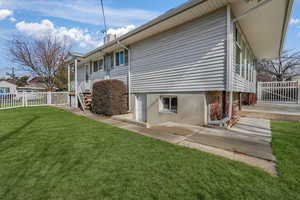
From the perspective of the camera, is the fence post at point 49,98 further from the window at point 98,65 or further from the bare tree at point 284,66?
the bare tree at point 284,66

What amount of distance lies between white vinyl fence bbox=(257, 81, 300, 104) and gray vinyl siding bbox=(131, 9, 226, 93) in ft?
30.1

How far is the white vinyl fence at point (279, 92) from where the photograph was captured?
33.1ft

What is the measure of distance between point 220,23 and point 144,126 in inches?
176

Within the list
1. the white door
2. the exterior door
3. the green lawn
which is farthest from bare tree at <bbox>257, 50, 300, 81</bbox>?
the green lawn

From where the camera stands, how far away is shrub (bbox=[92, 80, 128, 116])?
25.6 ft

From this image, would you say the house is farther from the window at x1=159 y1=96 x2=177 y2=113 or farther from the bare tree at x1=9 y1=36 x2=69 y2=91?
the bare tree at x1=9 y1=36 x2=69 y2=91

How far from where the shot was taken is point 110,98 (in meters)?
7.78

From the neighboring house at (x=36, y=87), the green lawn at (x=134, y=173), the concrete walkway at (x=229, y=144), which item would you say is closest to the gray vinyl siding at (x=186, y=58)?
the concrete walkway at (x=229, y=144)

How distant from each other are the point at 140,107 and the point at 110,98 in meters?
1.86

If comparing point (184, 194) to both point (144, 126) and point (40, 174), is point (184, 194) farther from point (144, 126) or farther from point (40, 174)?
point (144, 126)

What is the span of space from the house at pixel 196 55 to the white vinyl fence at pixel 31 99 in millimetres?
8746

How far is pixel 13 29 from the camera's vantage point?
18719 millimetres

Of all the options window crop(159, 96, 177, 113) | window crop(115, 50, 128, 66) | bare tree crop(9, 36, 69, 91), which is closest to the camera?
window crop(159, 96, 177, 113)

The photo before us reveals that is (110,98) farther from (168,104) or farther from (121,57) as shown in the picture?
(121,57)
